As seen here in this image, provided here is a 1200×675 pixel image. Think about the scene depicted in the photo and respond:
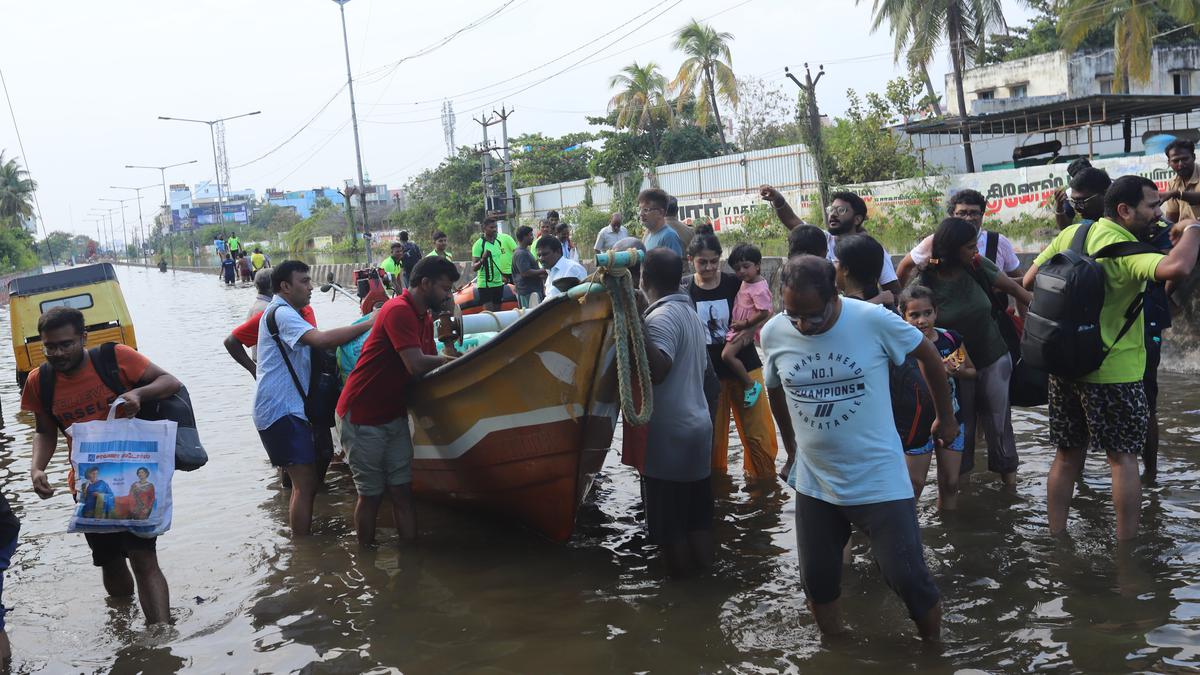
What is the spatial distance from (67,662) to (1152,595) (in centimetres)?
498

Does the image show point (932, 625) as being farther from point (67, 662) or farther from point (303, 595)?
point (67, 662)

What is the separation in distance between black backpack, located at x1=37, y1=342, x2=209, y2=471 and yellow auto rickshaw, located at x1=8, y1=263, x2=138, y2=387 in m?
6.79

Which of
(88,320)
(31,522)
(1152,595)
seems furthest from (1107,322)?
(88,320)

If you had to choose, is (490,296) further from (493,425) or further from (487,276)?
(493,425)

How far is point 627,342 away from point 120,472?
2.39m

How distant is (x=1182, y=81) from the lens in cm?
3033

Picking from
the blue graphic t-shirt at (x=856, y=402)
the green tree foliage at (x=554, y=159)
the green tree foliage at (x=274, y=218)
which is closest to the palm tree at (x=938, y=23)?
the green tree foliage at (x=554, y=159)

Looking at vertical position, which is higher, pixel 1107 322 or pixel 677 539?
pixel 1107 322

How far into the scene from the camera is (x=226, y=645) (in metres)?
4.86

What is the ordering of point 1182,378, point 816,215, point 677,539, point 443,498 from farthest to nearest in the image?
point 816,215 < point 1182,378 < point 443,498 < point 677,539

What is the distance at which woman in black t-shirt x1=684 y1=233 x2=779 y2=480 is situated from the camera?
21.0 feet

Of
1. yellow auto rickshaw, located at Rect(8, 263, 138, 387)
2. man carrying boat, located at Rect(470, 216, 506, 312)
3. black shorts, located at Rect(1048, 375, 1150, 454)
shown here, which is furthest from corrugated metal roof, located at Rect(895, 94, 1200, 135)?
yellow auto rickshaw, located at Rect(8, 263, 138, 387)

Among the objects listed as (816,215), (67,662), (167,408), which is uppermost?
(816,215)

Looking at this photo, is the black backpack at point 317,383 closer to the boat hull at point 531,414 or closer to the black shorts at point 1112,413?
the boat hull at point 531,414
